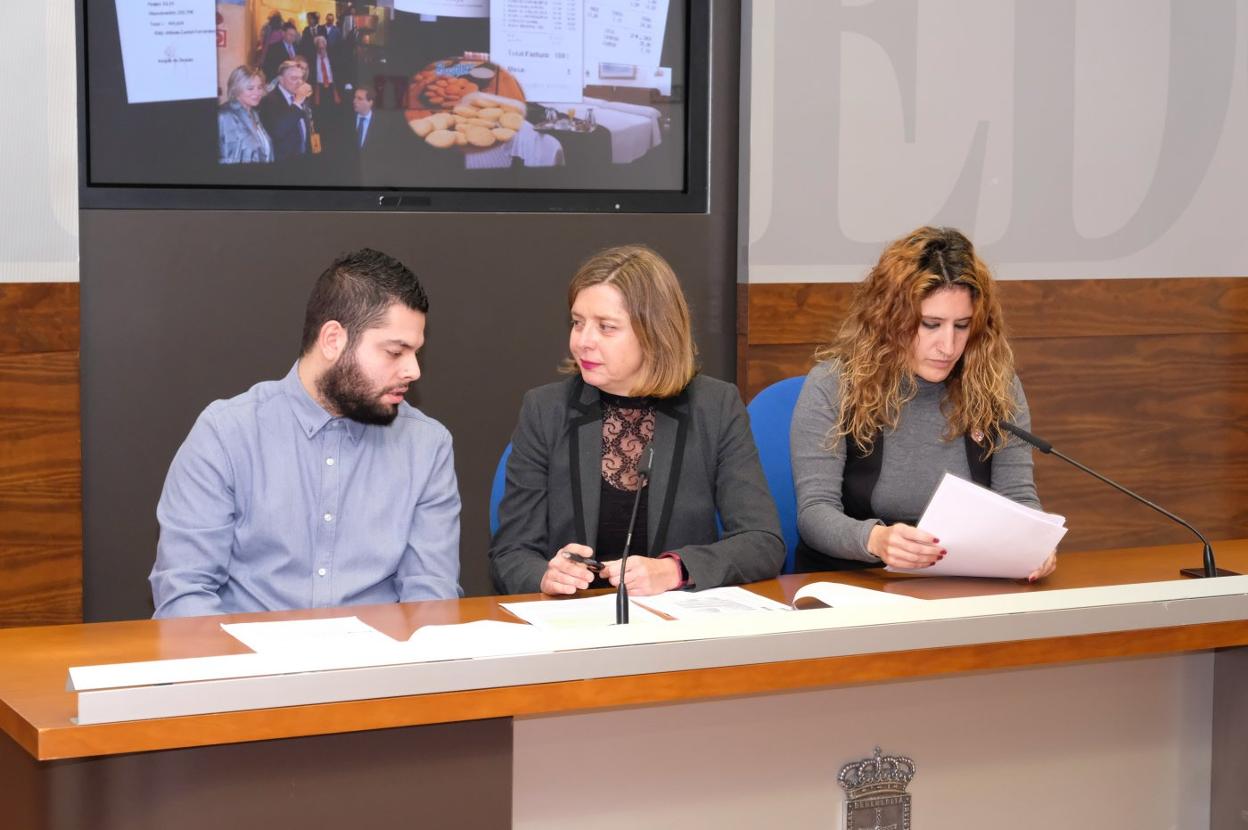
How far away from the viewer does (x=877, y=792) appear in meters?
2.24

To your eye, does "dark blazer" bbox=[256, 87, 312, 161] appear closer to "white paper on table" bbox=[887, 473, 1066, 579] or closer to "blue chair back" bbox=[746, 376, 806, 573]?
"blue chair back" bbox=[746, 376, 806, 573]

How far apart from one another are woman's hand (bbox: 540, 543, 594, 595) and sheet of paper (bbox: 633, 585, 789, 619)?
109 millimetres

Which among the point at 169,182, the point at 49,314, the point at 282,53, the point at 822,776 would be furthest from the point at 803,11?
the point at 822,776

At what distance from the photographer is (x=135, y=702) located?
5.41ft

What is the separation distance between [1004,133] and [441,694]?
3071 millimetres

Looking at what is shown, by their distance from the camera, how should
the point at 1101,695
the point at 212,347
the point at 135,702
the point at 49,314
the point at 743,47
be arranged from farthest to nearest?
the point at 743,47, the point at 212,347, the point at 49,314, the point at 1101,695, the point at 135,702

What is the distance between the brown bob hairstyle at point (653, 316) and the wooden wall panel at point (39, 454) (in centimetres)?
132

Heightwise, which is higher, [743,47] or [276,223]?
[743,47]

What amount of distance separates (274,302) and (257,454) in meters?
1.17

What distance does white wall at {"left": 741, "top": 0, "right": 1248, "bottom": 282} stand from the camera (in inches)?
158

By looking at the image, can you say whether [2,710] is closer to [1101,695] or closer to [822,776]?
[822,776]

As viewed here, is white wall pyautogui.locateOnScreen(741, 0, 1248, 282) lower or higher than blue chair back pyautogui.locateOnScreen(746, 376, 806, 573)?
higher

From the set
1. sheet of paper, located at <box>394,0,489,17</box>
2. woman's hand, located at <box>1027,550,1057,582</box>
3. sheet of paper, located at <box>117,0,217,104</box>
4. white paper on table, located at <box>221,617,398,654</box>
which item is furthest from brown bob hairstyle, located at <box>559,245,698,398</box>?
sheet of paper, located at <box>117,0,217,104</box>

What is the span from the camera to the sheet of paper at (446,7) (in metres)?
3.61
